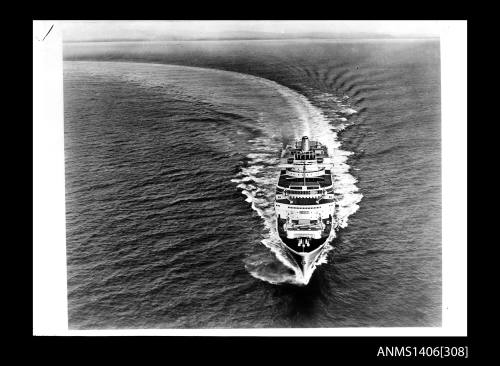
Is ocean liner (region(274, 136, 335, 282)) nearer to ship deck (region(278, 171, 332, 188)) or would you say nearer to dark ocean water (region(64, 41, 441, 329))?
ship deck (region(278, 171, 332, 188))

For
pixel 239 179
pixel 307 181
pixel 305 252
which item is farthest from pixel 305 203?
pixel 239 179

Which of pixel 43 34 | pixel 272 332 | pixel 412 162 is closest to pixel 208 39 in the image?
pixel 43 34

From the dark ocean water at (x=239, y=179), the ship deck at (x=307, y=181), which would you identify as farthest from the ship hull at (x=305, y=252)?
the ship deck at (x=307, y=181)

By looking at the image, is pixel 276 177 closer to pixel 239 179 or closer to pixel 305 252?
pixel 239 179

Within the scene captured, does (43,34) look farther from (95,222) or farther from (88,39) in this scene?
(95,222)

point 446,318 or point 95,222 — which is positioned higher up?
point 95,222
